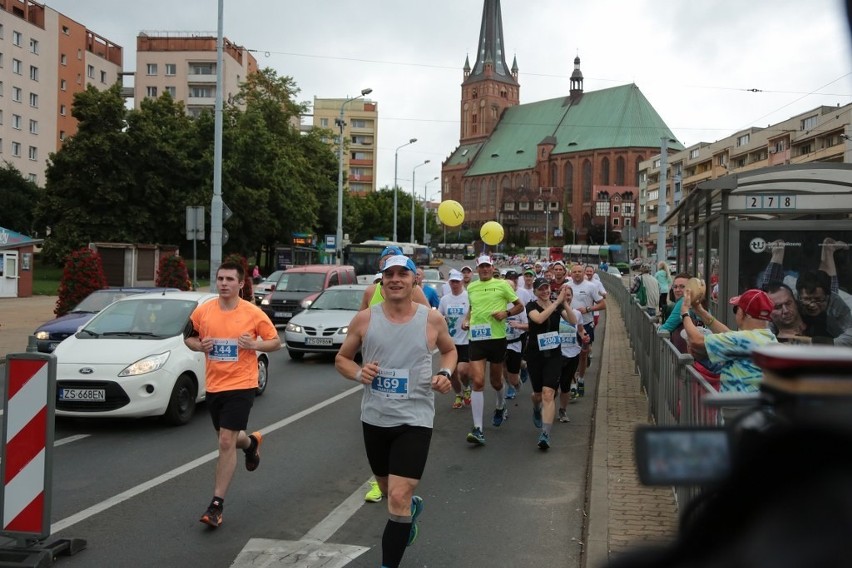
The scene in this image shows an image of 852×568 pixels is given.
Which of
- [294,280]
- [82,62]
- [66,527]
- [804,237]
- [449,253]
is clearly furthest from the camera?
[449,253]

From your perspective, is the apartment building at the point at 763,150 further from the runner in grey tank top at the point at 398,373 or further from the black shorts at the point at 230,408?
the runner in grey tank top at the point at 398,373

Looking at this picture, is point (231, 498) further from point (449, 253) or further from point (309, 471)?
point (449, 253)

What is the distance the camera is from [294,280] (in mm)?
23188

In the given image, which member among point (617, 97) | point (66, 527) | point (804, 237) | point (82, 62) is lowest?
point (66, 527)

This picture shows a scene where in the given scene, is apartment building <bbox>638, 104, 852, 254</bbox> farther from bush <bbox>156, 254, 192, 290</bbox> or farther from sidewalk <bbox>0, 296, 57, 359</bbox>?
sidewalk <bbox>0, 296, 57, 359</bbox>

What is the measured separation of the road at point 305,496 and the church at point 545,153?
11542cm

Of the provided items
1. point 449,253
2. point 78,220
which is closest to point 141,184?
point 78,220

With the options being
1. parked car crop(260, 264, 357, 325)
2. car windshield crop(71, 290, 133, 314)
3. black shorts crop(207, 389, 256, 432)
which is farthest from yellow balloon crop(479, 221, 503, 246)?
black shorts crop(207, 389, 256, 432)

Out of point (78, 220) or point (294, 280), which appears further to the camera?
point (78, 220)

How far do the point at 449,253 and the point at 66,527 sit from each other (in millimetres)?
127578

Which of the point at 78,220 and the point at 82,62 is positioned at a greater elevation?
the point at 82,62

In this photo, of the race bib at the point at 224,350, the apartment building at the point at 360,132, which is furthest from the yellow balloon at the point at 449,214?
the apartment building at the point at 360,132

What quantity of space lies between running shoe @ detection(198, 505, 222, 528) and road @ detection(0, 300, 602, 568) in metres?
0.06

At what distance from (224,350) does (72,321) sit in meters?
10.0
